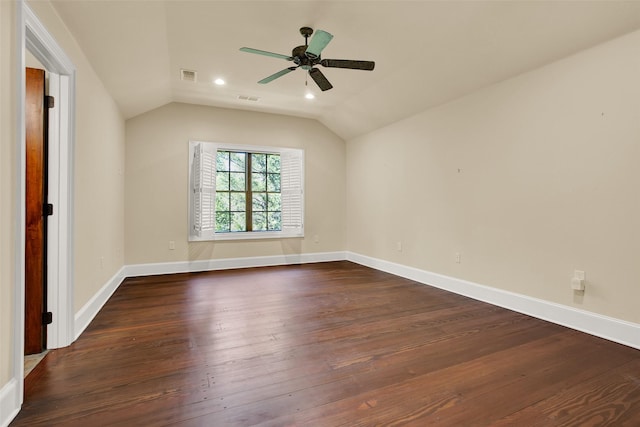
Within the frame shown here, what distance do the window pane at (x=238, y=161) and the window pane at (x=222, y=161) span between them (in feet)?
0.27

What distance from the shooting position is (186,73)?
152 inches

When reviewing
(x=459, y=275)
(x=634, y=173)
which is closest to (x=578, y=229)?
(x=634, y=173)

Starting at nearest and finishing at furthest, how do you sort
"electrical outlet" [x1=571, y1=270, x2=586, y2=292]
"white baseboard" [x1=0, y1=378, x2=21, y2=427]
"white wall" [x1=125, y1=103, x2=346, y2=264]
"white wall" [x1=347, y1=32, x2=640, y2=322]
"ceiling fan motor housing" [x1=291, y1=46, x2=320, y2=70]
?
"white baseboard" [x1=0, y1=378, x2=21, y2=427], "white wall" [x1=347, y1=32, x2=640, y2=322], "electrical outlet" [x1=571, y1=270, x2=586, y2=292], "ceiling fan motor housing" [x1=291, y1=46, x2=320, y2=70], "white wall" [x1=125, y1=103, x2=346, y2=264]

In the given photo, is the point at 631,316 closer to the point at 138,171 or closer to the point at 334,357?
the point at 334,357

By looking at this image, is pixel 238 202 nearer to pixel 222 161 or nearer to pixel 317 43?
pixel 222 161

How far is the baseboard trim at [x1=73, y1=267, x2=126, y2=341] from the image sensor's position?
2.56m

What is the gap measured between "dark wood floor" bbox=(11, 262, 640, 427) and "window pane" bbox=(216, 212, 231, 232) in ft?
7.23

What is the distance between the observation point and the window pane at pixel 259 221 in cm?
569

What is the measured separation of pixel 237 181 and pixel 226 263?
4.62 ft

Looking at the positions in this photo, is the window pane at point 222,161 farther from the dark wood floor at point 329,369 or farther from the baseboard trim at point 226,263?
the dark wood floor at point 329,369

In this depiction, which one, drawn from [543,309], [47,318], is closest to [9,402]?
[47,318]

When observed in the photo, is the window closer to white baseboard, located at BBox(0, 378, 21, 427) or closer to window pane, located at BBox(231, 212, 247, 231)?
window pane, located at BBox(231, 212, 247, 231)

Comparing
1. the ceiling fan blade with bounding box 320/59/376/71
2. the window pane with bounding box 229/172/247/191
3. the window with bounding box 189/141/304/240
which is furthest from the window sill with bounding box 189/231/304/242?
the ceiling fan blade with bounding box 320/59/376/71

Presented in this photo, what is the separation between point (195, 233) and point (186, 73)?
235 centimetres
